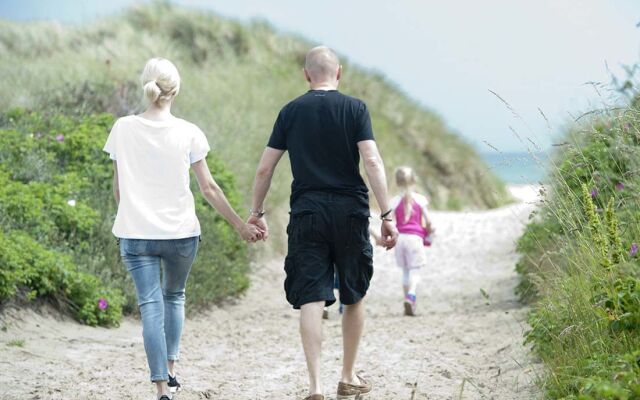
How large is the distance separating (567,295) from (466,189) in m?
18.2

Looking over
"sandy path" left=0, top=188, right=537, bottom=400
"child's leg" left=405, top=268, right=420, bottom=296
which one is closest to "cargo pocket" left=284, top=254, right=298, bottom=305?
"sandy path" left=0, top=188, right=537, bottom=400

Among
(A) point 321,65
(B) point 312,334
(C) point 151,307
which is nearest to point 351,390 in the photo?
(B) point 312,334

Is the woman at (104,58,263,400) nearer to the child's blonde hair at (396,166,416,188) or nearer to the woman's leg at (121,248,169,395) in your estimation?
the woman's leg at (121,248,169,395)

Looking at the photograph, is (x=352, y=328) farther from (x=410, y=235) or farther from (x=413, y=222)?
(x=413, y=222)

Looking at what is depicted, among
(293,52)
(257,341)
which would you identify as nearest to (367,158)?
(257,341)

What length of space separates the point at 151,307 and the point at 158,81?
1.27 meters

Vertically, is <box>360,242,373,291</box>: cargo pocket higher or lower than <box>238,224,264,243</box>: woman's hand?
lower

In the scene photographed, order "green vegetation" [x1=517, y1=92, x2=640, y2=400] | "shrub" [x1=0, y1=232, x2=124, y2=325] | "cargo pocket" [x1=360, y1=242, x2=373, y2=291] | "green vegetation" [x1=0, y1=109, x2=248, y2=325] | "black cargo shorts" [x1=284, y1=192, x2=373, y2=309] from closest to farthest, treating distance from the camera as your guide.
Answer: "green vegetation" [x1=517, y1=92, x2=640, y2=400], "black cargo shorts" [x1=284, y1=192, x2=373, y2=309], "cargo pocket" [x1=360, y1=242, x2=373, y2=291], "shrub" [x1=0, y1=232, x2=124, y2=325], "green vegetation" [x1=0, y1=109, x2=248, y2=325]

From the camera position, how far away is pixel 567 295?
609 cm

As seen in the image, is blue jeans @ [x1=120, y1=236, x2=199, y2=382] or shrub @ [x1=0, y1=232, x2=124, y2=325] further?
shrub @ [x1=0, y1=232, x2=124, y2=325]

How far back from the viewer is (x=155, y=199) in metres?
5.50

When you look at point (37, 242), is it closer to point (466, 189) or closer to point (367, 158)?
point (367, 158)

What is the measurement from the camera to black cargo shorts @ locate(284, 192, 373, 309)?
5582 millimetres

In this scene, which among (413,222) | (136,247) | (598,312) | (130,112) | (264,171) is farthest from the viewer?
(130,112)
